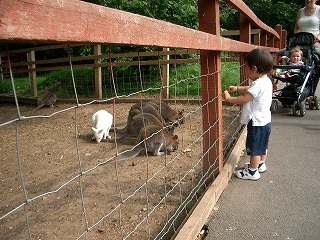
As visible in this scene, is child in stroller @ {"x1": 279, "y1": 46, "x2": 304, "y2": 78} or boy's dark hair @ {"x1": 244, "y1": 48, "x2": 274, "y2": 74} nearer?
boy's dark hair @ {"x1": 244, "y1": 48, "x2": 274, "y2": 74}

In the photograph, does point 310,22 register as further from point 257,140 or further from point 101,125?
point 101,125

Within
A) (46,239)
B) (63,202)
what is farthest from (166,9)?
(46,239)

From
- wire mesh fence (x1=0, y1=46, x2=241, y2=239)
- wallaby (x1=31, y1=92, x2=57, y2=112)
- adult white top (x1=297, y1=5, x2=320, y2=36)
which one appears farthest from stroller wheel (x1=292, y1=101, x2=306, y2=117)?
wallaby (x1=31, y1=92, x2=57, y2=112)

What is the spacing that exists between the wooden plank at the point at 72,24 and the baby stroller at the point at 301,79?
14.7 ft

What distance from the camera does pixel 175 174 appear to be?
3428 millimetres

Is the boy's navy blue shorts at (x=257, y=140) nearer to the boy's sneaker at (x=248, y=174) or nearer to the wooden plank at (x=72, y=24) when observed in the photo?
the boy's sneaker at (x=248, y=174)

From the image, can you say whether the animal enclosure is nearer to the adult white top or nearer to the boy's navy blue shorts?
the boy's navy blue shorts

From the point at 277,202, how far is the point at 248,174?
1.62 feet

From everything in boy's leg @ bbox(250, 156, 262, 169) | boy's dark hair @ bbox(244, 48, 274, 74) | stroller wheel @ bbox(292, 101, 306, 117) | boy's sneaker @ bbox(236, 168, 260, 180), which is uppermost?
boy's dark hair @ bbox(244, 48, 274, 74)

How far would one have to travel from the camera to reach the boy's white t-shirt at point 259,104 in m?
3.02

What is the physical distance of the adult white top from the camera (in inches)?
246

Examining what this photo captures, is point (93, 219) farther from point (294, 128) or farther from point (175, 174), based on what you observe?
point (294, 128)

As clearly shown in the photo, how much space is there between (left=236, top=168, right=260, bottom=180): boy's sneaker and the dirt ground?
1.46 ft

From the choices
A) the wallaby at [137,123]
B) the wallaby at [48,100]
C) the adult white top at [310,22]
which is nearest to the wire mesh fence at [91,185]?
the wallaby at [137,123]
